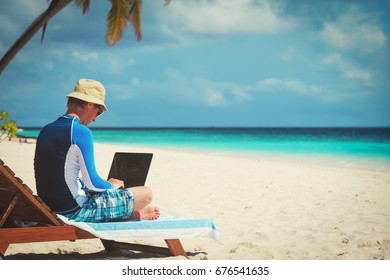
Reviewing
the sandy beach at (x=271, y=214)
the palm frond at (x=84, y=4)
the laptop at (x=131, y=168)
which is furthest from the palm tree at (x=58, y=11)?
the laptop at (x=131, y=168)

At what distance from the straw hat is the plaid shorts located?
51 centimetres

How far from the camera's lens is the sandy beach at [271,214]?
128 inches

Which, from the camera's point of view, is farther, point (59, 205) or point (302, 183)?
point (302, 183)

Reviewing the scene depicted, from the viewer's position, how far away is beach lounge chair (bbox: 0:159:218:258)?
2340 millimetres

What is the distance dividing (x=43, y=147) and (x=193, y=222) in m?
0.97

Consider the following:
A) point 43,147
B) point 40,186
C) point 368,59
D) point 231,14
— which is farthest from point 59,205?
point 368,59

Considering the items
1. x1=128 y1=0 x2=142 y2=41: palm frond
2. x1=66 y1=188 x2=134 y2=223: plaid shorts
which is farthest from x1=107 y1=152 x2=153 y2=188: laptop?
x1=128 y1=0 x2=142 y2=41: palm frond

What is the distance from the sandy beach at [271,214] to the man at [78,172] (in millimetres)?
660

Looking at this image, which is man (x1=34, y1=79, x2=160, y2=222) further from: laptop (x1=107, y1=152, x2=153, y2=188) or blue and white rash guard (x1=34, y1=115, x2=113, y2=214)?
laptop (x1=107, y1=152, x2=153, y2=188)

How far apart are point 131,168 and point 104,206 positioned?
18.3 inches

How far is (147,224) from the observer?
268cm

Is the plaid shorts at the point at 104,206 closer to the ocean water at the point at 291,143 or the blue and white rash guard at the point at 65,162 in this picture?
the blue and white rash guard at the point at 65,162
